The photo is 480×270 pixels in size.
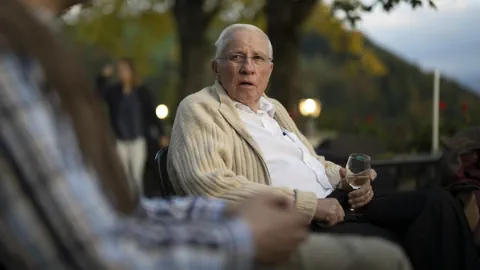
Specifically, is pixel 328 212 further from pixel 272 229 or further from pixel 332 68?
pixel 332 68

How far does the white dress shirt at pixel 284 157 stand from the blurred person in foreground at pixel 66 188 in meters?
1.82

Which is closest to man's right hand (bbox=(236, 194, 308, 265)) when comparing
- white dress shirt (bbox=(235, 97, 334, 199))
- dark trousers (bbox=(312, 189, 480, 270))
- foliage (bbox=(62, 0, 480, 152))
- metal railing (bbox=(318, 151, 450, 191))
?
dark trousers (bbox=(312, 189, 480, 270))

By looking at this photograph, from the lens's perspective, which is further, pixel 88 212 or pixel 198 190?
pixel 198 190

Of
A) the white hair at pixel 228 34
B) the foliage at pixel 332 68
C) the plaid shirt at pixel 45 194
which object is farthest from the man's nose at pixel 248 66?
the foliage at pixel 332 68

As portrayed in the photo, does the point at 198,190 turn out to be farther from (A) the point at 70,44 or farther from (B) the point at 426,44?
(B) the point at 426,44

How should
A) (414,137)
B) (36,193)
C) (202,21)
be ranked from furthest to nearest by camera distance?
(202,21) < (414,137) < (36,193)

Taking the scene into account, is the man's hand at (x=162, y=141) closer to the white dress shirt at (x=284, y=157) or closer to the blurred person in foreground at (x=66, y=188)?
the white dress shirt at (x=284, y=157)

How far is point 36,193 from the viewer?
4.69 ft

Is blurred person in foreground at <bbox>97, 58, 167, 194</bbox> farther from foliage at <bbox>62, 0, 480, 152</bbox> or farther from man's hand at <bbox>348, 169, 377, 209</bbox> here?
man's hand at <bbox>348, 169, 377, 209</bbox>

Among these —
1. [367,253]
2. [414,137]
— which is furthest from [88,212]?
[414,137]

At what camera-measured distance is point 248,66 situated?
12.0ft

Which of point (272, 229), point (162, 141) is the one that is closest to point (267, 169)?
point (272, 229)

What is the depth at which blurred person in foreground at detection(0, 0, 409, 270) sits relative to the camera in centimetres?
143

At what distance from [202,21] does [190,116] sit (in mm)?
9582
